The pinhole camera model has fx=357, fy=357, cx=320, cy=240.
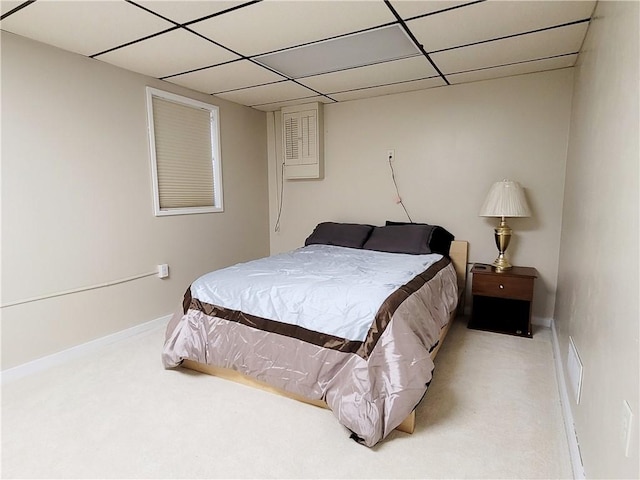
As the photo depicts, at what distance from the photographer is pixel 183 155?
3.39 meters

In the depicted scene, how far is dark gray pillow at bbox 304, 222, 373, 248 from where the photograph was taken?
11.6ft

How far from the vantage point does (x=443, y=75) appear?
304 cm

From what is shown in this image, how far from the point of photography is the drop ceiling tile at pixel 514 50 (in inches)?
89.2

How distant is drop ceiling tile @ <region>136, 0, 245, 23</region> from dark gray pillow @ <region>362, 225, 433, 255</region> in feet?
7.28

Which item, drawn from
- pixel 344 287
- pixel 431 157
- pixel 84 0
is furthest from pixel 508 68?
pixel 84 0

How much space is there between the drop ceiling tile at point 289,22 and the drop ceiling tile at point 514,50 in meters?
0.80

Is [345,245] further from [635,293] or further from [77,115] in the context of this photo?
[635,293]

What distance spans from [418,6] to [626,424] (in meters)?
2.01

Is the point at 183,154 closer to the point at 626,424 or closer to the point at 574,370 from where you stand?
the point at 574,370

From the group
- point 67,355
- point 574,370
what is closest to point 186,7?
point 67,355

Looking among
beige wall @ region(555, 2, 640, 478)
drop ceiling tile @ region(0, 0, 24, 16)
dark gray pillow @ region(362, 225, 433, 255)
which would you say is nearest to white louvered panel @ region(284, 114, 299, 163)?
dark gray pillow @ region(362, 225, 433, 255)

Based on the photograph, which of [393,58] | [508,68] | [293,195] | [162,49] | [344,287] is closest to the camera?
[344,287]

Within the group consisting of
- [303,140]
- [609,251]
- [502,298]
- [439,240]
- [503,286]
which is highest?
[303,140]

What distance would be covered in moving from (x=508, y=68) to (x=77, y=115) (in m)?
3.32
